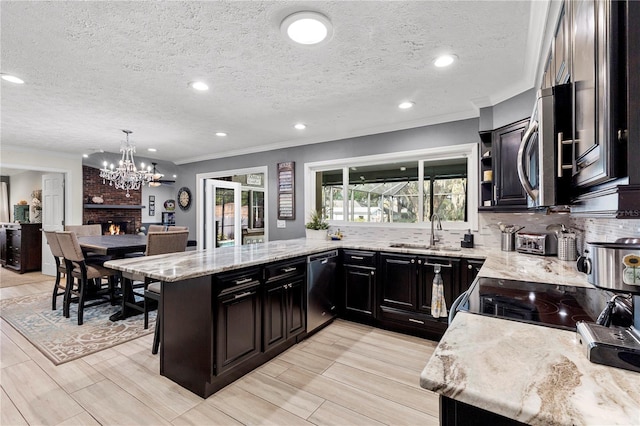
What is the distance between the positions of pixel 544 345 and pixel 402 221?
3216mm

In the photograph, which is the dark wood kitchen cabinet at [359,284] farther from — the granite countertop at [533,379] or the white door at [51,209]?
the white door at [51,209]

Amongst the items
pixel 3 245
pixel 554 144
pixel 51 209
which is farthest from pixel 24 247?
pixel 554 144

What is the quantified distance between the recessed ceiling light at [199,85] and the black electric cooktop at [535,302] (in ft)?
8.79

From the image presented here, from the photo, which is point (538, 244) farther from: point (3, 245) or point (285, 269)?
point (3, 245)

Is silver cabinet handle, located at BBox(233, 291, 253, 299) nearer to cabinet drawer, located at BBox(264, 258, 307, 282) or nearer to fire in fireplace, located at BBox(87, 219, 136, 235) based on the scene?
cabinet drawer, located at BBox(264, 258, 307, 282)

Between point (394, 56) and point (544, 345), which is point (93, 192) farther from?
point (544, 345)

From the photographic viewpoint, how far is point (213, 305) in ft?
6.95

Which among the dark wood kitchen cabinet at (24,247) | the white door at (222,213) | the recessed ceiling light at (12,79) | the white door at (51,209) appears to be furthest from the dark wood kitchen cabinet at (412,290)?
the dark wood kitchen cabinet at (24,247)

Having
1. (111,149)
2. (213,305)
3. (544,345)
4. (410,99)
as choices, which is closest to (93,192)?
(111,149)

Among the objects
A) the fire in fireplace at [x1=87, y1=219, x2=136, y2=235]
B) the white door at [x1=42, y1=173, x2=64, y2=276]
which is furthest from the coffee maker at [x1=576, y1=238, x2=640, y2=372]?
the fire in fireplace at [x1=87, y1=219, x2=136, y2=235]

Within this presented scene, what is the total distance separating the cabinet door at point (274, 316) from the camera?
2571 mm

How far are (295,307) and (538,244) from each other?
234 cm

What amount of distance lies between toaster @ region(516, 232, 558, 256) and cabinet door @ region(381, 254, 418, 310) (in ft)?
3.35

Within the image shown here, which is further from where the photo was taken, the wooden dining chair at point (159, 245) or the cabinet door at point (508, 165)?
the wooden dining chair at point (159, 245)
